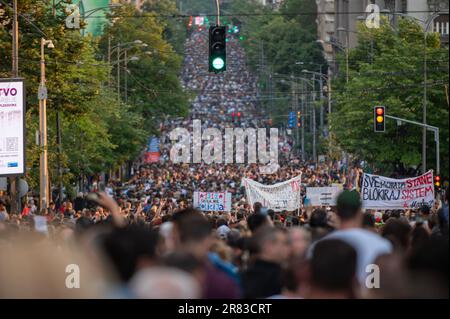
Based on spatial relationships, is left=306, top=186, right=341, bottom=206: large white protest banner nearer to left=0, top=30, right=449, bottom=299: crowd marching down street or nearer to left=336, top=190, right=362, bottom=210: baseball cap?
left=0, top=30, right=449, bottom=299: crowd marching down street

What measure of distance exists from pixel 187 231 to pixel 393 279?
1.51m

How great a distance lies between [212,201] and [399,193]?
7220mm

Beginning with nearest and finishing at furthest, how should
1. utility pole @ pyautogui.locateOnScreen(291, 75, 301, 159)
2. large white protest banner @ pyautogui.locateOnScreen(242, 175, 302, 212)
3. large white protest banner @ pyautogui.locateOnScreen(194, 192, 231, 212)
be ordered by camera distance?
large white protest banner @ pyautogui.locateOnScreen(194, 192, 231, 212), large white protest banner @ pyautogui.locateOnScreen(242, 175, 302, 212), utility pole @ pyautogui.locateOnScreen(291, 75, 301, 159)

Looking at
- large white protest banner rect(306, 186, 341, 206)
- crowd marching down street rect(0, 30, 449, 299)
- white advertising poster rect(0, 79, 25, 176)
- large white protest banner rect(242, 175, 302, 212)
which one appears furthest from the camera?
large white protest banner rect(242, 175, 302, 212)

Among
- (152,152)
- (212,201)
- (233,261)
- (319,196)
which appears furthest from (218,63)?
(152,152)

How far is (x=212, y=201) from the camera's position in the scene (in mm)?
36906

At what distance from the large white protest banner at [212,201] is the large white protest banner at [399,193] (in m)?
6.02

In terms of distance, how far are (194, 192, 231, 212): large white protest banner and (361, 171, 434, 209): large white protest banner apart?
6.02 meters

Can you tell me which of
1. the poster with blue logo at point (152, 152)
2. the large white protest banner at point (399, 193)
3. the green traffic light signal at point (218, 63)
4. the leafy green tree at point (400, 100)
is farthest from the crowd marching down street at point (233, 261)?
the poster with blue logo at point (152, 152)

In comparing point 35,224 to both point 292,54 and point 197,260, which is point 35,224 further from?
point 292,54

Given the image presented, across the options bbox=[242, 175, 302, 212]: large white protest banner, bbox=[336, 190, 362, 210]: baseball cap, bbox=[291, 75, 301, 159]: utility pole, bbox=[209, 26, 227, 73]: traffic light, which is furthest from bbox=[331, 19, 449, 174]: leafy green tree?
bbox=[291, 75, 301, 159]: utility pole

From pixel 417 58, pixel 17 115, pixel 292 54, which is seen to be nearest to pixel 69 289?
pixel 17 115

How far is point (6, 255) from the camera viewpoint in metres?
10.6

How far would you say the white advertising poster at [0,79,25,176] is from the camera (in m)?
33.2
